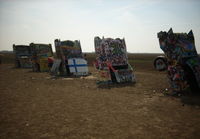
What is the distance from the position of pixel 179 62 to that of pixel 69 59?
9.15 metres

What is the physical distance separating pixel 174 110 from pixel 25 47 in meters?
23.2

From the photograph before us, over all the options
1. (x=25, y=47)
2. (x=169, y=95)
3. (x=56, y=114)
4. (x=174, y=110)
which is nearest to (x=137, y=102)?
(x=174, y=110)

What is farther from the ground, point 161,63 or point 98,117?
point 161,63

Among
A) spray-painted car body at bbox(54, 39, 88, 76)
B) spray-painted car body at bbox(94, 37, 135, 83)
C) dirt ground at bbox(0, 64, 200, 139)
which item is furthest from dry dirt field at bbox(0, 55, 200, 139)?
spray-painted car body at bbox(54, 39, 88, 76)

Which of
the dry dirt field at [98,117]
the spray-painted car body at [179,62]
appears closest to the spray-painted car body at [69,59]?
the dry dirt field at [98,117]

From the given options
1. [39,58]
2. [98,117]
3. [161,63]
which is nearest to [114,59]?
[161,63]

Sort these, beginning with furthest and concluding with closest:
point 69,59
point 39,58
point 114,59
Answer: point 39,58, point 69,59, point 114,59

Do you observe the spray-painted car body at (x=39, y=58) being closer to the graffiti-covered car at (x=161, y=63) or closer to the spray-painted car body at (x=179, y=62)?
the graffiti-covered car at (x=161, y=63)

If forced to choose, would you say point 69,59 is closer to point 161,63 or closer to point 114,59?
point 114,59

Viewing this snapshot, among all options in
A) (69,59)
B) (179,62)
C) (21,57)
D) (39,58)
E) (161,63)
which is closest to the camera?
(179,62)

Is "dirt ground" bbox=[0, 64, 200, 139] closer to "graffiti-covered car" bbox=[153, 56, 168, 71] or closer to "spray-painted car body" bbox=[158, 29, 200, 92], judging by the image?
"spray-painted car body" bbox=[158, 29, 200, 92]

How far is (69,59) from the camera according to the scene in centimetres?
1386

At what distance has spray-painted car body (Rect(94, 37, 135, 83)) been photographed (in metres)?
10.3

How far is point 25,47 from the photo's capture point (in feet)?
76.9
